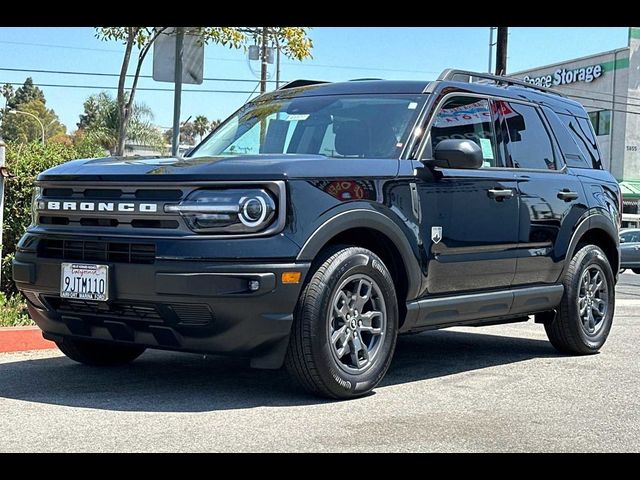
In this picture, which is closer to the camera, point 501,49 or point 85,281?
point 85,281

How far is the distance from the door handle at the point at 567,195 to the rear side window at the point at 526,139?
0.71ft

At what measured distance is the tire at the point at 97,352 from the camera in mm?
6273

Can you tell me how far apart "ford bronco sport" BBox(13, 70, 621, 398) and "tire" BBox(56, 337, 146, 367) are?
0.02 metres

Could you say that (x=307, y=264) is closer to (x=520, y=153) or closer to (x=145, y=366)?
(x=145, y=366)

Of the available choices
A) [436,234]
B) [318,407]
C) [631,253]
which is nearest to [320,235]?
[318,407]

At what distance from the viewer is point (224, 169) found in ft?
17.0

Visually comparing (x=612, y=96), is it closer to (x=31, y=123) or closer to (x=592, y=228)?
(x=592, y=228)

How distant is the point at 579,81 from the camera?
46500 mm

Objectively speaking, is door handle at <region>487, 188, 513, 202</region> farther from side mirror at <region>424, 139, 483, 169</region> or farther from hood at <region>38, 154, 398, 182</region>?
hood at <region>38, 154, 398, 182</region>

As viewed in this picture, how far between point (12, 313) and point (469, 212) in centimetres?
381

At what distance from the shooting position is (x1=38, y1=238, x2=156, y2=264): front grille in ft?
16.9

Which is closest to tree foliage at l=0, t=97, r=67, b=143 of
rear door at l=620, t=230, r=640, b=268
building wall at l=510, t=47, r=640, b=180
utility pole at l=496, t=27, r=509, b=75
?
building wall at l=510, t=47, r=640, b=180

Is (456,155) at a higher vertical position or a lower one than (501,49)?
lower
